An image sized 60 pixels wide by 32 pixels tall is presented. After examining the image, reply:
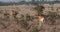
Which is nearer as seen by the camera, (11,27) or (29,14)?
(11,27)

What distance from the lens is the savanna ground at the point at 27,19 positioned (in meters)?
7.69

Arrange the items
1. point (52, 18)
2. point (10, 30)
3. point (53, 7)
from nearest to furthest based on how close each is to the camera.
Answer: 1. point (10, 30)
2. point (52, 18)
3. point (53, 7)

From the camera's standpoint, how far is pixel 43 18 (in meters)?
7.95

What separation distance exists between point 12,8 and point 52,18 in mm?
2097

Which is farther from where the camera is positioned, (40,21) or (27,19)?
(27,19)

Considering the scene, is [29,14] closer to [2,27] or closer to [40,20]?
[40,20]

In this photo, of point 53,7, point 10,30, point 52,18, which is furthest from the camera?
point 53,7

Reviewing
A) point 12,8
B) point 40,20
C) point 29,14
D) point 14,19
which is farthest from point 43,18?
point 12,8

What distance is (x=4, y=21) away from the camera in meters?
8.25

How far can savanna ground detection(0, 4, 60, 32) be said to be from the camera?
7.69m

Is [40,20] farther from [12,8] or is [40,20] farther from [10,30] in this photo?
[12,8]

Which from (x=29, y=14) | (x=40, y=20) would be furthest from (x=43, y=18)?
(x=29, y=14)

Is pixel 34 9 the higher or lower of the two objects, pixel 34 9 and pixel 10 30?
the higher

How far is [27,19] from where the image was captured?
317 inches
